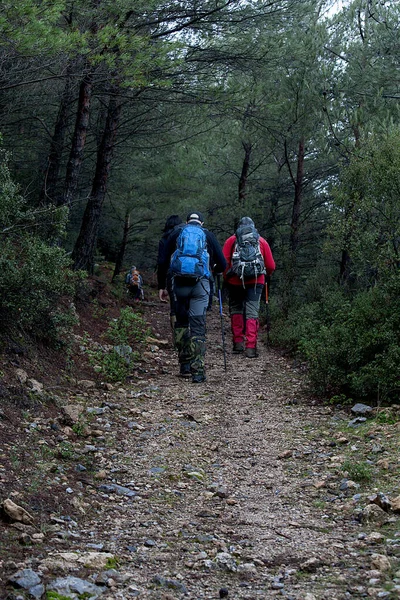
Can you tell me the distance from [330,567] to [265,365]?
21.0 ft

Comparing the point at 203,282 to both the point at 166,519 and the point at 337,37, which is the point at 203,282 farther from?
the point at 337,37

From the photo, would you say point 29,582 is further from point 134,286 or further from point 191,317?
point 134,286

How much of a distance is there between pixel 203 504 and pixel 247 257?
6230 millimetres

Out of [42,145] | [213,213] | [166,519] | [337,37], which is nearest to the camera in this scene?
[166,519]

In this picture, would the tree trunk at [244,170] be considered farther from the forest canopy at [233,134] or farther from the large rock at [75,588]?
the large rock at [75,588]

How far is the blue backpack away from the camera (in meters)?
8.10

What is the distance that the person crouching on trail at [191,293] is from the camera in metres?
8.14

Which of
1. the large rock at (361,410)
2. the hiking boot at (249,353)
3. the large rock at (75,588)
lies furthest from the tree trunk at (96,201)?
the large rock at (75,588)

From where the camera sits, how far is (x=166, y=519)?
3910 millimetres

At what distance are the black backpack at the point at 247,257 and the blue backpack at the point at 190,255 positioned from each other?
1867 mm

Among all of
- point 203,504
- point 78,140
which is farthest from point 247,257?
point 203,504

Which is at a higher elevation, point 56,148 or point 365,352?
point 56,148

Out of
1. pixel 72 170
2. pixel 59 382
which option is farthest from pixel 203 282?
pixel 72 170

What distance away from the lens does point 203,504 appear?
4.20 m
